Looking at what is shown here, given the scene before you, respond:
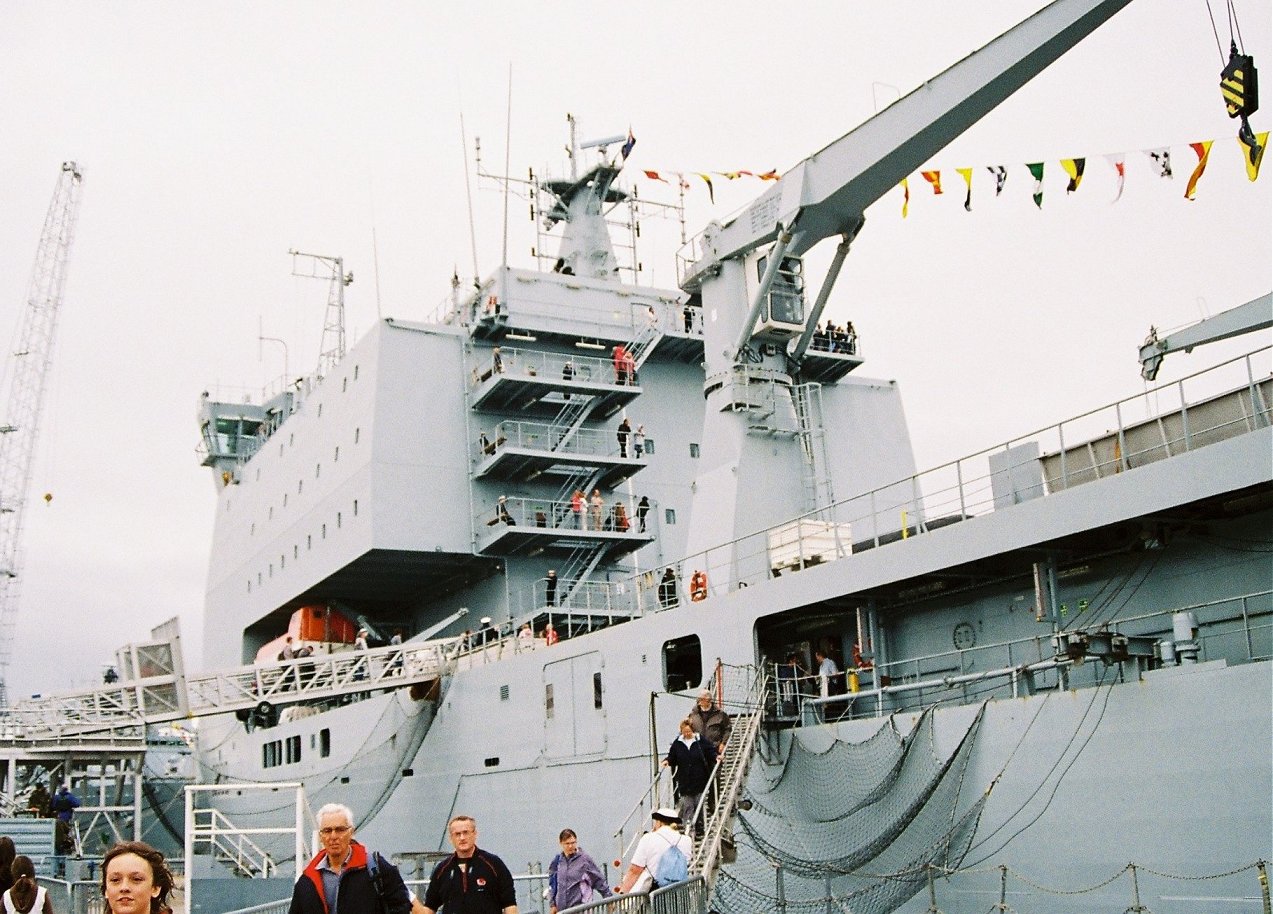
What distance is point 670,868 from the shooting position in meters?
8.62

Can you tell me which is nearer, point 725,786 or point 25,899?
point 25,899

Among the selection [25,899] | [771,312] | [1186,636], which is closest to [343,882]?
[25,899]

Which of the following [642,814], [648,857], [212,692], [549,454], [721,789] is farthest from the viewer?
[212,692]

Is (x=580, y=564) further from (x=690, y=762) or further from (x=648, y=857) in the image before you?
(x=648, y=857)

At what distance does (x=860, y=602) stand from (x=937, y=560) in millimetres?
1890

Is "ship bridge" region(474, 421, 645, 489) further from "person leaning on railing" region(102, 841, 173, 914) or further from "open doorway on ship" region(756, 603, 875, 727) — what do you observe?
"person leaning on railing" region(102, 841, 173, 914)

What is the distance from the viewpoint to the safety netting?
1236 cm

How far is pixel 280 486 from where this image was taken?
30766 mm

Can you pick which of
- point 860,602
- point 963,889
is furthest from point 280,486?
point 963,889

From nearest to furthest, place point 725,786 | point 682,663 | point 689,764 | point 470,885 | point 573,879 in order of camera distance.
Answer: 1. point 470,885
2. point 573,879
3. point 689,764
4. point 725,786
5. point 682,663

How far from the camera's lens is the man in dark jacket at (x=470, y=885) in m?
6.62

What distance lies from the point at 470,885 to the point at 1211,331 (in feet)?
35.6

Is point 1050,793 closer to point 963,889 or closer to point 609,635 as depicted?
point 963,889

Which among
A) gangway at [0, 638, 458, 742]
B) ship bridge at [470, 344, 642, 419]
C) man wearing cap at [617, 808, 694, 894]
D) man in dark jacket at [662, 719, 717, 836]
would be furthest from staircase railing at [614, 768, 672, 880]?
ship bridge at [470, 344, 642, 419]
